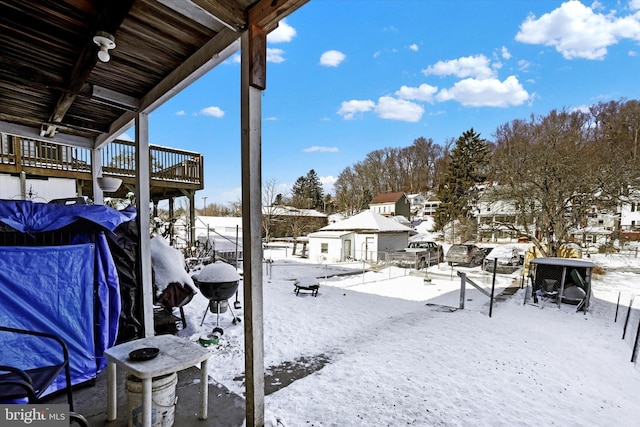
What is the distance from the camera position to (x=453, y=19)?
32.3 feet

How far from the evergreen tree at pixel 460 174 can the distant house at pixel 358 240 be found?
37.4ft

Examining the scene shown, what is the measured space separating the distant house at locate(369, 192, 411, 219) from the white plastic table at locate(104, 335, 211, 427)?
35345 millimetres

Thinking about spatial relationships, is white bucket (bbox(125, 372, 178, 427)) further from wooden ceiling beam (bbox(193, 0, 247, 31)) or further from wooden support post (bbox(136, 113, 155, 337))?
wooden ceiling beam (bbox(193, 0, 247, 31))

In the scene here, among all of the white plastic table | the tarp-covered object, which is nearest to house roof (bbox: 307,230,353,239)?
the tarp-covered object

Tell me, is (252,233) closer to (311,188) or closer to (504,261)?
(504,261)

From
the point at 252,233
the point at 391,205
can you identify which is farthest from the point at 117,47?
the point at 391,205

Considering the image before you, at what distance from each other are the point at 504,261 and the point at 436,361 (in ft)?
46.2

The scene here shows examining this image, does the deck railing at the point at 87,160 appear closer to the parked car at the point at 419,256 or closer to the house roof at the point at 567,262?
the parked car at the point at 419,256

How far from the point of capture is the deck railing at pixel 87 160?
6.70 meters

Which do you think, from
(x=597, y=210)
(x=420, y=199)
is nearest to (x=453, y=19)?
(x=597, y=210)

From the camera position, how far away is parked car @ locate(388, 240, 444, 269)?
14.6 m

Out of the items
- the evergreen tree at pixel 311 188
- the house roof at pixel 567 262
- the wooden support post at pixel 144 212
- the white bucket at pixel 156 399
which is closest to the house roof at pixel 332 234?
the house roof at pixel 567 262

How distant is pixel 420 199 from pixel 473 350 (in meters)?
40.7

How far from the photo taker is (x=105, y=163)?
8484 mm
